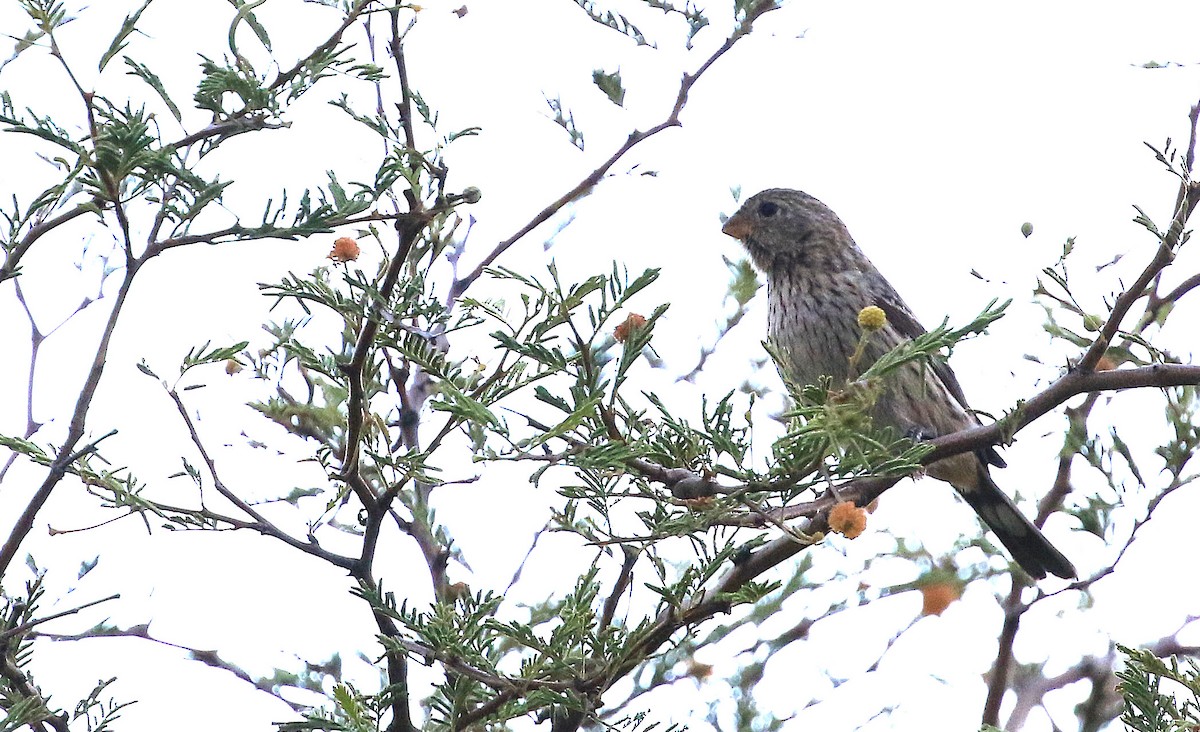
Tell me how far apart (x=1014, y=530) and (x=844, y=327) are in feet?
2.91

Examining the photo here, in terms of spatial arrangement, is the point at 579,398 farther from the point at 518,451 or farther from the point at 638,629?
the point at 638,629

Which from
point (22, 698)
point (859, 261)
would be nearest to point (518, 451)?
point (22, 698)

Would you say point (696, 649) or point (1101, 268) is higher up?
point (1101, 268)

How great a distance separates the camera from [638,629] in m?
2.41

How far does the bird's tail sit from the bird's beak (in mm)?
1173

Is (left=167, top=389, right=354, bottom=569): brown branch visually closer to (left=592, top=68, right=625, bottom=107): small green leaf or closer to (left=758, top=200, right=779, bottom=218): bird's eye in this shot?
(left=592, top=68, right=625, bottom=107): small green leaf

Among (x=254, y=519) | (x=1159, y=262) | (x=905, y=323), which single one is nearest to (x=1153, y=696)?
(x=1159, y=262)

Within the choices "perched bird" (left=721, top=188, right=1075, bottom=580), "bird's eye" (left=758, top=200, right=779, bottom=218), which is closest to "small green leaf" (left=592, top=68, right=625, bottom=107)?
"perched bird" (left=721, top=188, right=1075, bottom=580)

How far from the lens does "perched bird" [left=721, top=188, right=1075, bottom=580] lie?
4.48m

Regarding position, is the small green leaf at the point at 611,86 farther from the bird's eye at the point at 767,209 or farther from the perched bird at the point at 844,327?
the bird's eye at the point at 767,209

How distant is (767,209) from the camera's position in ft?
16.8

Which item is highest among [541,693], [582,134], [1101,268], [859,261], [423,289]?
[859,261]

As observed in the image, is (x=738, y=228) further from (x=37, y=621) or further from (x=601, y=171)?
(x=37, y=621)

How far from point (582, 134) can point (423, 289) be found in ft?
4.74
